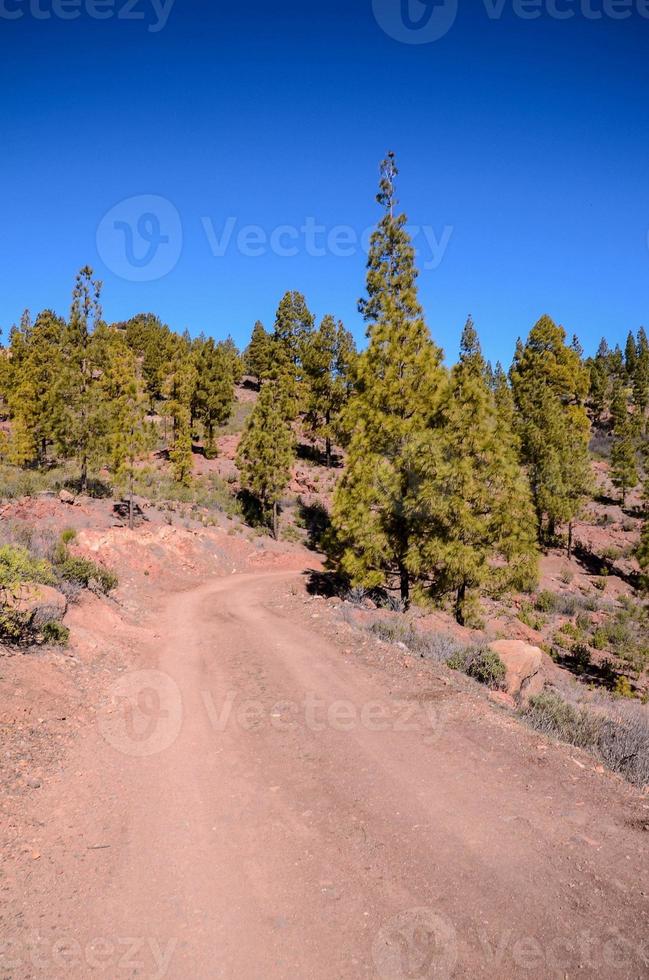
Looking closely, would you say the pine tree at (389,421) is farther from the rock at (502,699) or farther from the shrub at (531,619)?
the shrub at (531,619)

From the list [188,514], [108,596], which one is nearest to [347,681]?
[108,596]

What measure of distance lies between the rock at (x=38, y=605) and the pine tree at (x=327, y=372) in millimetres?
37016

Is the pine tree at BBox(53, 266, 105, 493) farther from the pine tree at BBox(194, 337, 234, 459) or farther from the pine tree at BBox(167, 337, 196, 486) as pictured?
the pine tree at BBox(194, 337, 234, 459)

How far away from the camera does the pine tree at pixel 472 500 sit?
16156 millimetres

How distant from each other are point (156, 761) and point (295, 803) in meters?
2.44

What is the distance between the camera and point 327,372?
160 feet

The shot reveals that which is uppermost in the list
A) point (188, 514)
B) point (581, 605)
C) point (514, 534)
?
point (514, 534)

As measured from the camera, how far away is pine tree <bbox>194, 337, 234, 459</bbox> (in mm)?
48875

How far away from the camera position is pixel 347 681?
35.7 ft

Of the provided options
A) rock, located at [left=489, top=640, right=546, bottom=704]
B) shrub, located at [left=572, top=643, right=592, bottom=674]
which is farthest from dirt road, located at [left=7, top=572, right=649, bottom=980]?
shrub, located at [left=572, top=643, right=592, bottom=674]

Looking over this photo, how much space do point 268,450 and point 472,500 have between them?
19010mm

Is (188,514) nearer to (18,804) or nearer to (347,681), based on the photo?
(347,681)

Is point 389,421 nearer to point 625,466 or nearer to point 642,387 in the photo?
point 625,466

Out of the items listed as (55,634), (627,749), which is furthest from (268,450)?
(627,749)
